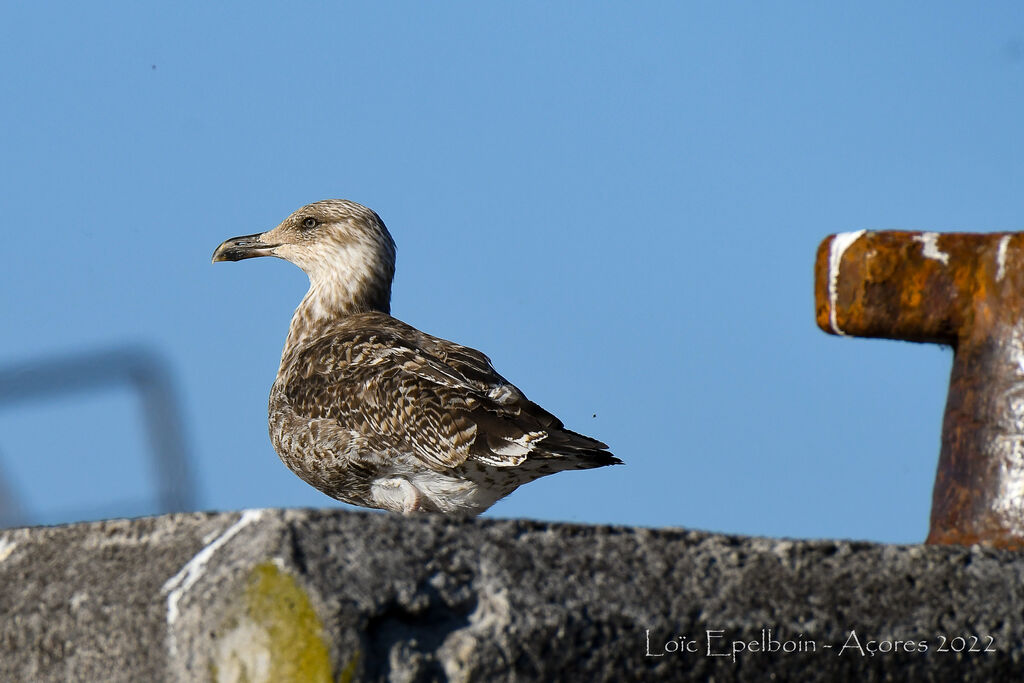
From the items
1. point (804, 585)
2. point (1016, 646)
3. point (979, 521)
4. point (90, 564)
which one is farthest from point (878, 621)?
point (90, 564)

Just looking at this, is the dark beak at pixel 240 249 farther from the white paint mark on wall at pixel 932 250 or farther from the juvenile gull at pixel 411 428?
the white paint mark on wall at pixel 932 250

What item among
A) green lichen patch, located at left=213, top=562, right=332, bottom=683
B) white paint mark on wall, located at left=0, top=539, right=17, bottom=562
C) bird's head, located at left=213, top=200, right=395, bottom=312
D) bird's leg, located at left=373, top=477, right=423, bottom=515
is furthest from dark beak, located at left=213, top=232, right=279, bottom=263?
green lichen patch, located at left=213, top=562, right=332, bottom=683

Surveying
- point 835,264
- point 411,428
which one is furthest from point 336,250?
point 835,264

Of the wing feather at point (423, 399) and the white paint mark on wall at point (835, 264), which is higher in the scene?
the white paint mark on wall at point (835, 264)

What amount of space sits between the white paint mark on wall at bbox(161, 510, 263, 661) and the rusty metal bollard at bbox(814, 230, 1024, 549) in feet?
4.48

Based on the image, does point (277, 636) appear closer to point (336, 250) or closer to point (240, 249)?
point (336, 250)

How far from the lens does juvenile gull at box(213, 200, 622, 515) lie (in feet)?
15.9

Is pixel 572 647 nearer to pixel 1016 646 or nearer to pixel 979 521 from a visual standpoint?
pixel 1016 646

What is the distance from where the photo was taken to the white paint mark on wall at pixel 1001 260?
2.56m

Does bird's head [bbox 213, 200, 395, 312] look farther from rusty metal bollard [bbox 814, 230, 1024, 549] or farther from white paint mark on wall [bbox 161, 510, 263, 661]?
white paint mark on wall [bbox 161, 510, 263, 661]

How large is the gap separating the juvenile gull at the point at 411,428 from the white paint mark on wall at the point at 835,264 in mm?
2269

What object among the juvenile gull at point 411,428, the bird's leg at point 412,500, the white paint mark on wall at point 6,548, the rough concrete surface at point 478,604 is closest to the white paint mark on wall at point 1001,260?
the rough concrete surface at point 478,604

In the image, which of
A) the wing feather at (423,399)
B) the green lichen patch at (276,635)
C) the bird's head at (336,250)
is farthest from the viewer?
the bird's head at (336,250)

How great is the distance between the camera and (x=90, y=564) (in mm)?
2080
